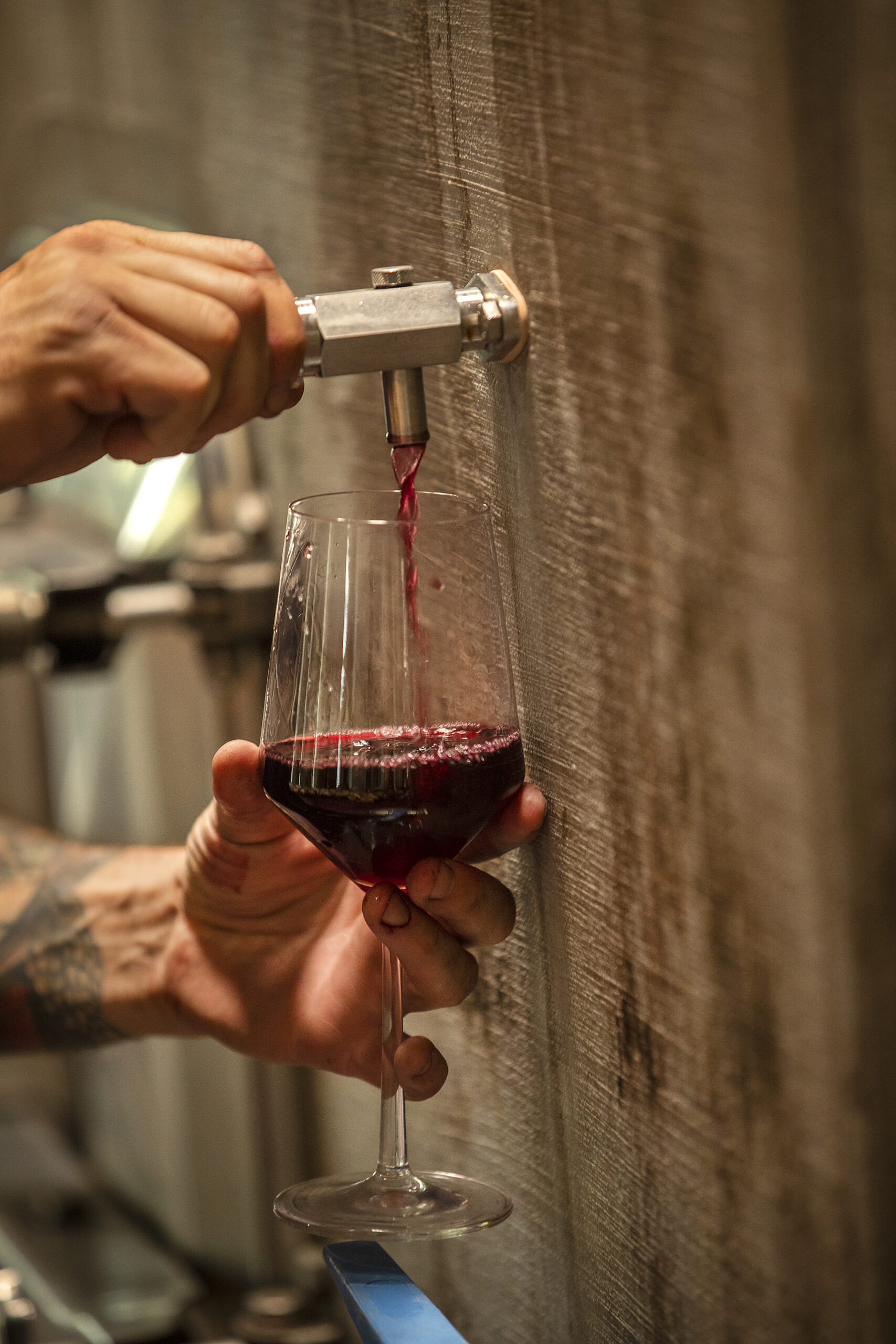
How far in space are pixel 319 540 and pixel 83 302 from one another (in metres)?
0.15

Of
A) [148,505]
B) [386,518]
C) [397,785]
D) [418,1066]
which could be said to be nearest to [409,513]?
[386,518]

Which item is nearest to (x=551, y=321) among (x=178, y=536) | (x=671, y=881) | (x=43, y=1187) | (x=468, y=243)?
(x=468, y=243)

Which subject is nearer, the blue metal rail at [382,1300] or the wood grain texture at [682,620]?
the wood grain texture at [682,620]

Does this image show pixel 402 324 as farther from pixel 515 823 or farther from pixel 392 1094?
pixel 392 1094

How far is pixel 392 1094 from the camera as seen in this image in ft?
2.32

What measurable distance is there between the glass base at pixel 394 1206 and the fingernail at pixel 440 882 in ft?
0.49

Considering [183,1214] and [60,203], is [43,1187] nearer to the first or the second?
[183,1214]

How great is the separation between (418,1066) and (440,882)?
127 millimetres

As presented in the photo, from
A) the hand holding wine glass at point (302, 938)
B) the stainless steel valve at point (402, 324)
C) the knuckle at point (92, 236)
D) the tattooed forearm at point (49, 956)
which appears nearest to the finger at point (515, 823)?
the hand holding wine glass at point (302, 938)

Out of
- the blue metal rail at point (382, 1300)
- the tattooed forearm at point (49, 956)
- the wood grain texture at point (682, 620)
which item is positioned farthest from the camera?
the tattooed forearm at point (49, 956)

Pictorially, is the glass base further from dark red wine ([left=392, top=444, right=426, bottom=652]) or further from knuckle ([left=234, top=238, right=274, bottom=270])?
knuckle ([left=234, top=238, right=274, bottom=270])

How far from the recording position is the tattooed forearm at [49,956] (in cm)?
111

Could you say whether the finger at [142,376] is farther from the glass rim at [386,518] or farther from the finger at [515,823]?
the finger at [515,823]

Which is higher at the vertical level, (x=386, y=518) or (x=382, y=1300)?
(x=386, y=518)
